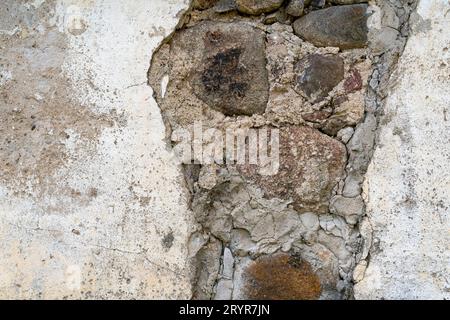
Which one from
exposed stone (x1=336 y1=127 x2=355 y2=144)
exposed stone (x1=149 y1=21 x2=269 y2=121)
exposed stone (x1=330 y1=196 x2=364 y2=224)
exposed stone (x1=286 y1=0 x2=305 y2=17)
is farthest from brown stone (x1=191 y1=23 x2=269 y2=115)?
exposed stone (x1=330 y1=196 x2=364 y2=224)

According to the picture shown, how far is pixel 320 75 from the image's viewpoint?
154 centimetres

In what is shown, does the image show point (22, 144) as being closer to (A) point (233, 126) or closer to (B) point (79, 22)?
(B) point (79, 22)

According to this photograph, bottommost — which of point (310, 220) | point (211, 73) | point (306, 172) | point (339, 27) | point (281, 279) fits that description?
point (281, 279)

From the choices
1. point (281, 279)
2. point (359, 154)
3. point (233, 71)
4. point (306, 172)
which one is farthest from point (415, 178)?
point (233, 71)

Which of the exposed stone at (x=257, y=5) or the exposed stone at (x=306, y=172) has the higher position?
the exposed stone at (x=257, y=5)

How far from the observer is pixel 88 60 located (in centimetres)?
157

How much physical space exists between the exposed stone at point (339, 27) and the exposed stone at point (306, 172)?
0.86 ft

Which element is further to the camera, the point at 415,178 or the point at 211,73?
the point at 211,73

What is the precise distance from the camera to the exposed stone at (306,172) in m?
1.52

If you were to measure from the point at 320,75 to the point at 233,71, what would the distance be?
9.6 inches

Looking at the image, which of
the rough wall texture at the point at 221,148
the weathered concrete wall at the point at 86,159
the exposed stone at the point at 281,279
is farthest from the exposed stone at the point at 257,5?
the exposed stone at the point at 281,279

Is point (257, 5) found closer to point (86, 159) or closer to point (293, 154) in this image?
point (293, 154)

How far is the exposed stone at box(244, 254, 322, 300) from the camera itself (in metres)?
1.50

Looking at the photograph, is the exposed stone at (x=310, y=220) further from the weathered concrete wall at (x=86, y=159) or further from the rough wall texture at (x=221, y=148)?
the weathered concrete wall at (x=86, y=159)
